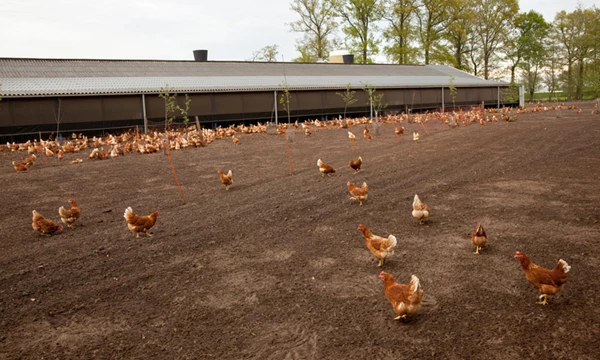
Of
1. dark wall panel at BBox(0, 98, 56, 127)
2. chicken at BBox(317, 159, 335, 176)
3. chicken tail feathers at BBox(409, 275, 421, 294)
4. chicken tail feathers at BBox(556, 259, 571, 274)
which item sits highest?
dark wall panel at BBox(0, 98, 56, 127)

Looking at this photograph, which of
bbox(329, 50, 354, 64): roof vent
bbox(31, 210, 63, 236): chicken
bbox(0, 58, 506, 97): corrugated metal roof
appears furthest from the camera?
bbox(329, 50, 354, 64): roof vent

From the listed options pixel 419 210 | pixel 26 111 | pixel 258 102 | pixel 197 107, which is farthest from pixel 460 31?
pixel 419 210

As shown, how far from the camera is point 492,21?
2400 inches

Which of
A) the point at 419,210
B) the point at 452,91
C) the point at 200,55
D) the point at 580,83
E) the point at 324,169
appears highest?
the point at 200,55

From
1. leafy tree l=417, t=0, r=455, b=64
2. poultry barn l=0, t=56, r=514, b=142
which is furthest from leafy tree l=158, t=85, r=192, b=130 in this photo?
leafy tree l=417, t=0, r=455, b=64

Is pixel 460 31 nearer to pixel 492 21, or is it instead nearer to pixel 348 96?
pixel 492 21

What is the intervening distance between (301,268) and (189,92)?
23.0 metres

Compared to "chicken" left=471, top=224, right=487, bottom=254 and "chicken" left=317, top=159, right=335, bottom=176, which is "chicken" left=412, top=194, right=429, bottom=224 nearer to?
"chicken" left=471, top=224, right=487, bottom=254

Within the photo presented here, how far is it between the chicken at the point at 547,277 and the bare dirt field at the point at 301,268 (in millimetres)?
215

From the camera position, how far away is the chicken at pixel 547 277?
5008 millimetres

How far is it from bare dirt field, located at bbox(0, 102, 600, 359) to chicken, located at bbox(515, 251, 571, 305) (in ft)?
0.70

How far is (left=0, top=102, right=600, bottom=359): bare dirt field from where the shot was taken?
476cm

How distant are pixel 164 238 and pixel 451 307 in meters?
4.90

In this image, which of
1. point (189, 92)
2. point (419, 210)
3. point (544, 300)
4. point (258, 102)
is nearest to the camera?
point (544, 300)
